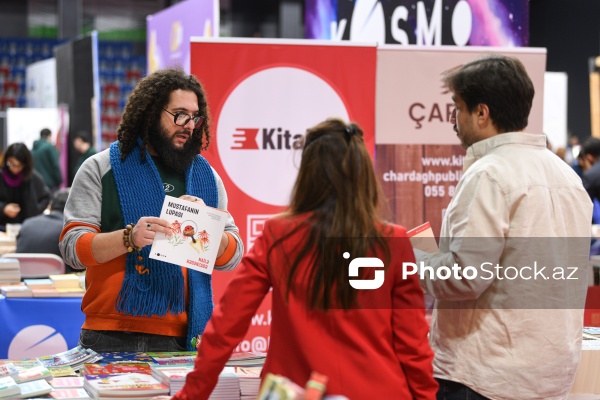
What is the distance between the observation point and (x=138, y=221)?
8.55 feet

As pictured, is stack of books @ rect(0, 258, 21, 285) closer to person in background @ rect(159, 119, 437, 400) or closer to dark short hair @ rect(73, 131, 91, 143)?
person in background @ rect(159, 119, 437, 400)

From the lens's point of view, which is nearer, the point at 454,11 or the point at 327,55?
the point at 327,55

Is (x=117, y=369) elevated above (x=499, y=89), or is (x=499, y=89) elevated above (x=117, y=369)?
(x=499, y=89)

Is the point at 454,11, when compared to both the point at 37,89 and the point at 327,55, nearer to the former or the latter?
the point at 327,55

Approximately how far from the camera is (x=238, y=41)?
152 inches

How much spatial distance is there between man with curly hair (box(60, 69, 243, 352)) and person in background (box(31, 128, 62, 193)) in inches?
387

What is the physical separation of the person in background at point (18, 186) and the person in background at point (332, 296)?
251 inches

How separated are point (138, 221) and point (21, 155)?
5.66m

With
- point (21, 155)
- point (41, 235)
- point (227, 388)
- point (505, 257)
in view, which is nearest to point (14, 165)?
point (21, 155)

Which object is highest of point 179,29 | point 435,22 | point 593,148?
point 179,29

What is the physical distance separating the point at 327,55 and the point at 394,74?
1.08 feet

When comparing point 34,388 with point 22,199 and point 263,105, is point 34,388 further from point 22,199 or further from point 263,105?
point 22,199

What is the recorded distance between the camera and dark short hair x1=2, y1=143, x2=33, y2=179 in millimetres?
7832

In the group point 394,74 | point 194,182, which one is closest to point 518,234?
point 194,182
